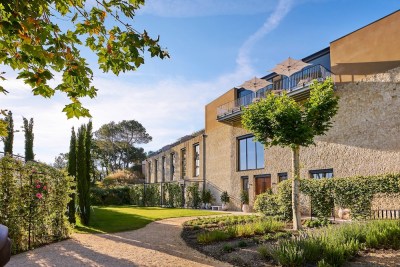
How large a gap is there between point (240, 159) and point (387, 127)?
1159cm

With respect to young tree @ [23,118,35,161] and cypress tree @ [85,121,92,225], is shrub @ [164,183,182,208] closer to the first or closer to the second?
young tree @ [23,118,35,161]

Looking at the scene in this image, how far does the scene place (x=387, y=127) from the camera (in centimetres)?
1361

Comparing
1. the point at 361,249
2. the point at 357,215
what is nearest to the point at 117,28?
the point at 361,249

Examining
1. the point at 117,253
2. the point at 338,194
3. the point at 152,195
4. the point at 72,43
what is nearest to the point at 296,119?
the point at 338,194

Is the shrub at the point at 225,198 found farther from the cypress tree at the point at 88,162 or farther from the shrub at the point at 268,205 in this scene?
the cypress tree at the point at 88,162

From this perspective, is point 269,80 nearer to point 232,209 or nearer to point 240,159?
point 240,159

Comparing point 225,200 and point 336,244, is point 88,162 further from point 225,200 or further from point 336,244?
point 225,200

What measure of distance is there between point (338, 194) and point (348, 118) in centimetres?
429

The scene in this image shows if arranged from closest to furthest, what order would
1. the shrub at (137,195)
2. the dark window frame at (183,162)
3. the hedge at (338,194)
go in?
the hedge at (338,194) → the dark window frame at (183,162) → the shrub at (137,195)

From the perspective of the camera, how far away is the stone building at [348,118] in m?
13.7

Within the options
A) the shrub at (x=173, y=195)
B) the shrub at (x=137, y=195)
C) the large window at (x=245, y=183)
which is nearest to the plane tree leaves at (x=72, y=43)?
the large window at (x=245, y=183)

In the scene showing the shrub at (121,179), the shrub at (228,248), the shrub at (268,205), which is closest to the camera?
the shrub at (228,248)

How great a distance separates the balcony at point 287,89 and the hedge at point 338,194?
4294 millimetres

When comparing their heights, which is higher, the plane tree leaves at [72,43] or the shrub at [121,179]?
the plane tree leaves at [72,43]
